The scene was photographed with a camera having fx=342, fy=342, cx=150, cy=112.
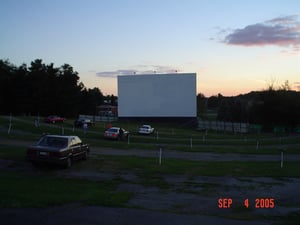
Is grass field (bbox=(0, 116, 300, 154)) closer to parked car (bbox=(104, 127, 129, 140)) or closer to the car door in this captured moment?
parked car (bbox=(104, 127, 129, 140))

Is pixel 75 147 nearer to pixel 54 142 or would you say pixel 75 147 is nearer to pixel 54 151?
pixel 54 142

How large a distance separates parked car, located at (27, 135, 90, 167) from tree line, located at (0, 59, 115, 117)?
7209cm

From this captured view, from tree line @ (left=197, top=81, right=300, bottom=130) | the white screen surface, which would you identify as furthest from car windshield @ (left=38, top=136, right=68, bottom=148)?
tree line @ (left=197, top=81, right=300, bottom=130)

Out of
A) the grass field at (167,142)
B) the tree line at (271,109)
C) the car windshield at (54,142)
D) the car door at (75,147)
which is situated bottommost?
the grass field at (167,142)

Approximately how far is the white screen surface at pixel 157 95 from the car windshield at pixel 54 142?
57.4 meters

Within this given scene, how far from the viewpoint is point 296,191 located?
1181cm

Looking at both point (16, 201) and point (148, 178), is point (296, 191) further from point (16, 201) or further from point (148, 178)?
point (16, 201)

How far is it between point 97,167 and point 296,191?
27.5 feet

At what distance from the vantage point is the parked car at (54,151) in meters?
14.4

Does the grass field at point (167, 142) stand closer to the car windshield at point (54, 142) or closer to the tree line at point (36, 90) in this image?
the car windshield at point (54, 142)

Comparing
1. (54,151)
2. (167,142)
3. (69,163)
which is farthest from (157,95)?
(54,151)

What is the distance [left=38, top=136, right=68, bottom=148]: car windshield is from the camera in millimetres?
14992

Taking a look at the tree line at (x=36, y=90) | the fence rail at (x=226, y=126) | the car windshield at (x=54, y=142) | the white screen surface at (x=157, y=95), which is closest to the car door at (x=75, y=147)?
the car windshield at (x=54, y=142)

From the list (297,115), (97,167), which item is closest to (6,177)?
(97,167)
